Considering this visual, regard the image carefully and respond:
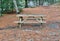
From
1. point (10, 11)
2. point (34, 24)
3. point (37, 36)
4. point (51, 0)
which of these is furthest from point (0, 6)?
point (51, 0)

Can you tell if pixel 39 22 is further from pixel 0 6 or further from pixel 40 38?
pixel 0 6

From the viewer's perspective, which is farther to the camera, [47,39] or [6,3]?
[6,3]

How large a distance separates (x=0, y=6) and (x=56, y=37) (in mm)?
9267

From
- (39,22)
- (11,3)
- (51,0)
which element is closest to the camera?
(39,22)

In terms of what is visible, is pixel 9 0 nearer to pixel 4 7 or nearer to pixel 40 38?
pixel 4 7


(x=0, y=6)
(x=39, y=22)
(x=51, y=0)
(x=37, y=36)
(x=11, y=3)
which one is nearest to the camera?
(x=37, y=36)

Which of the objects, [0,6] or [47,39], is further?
[0,6]

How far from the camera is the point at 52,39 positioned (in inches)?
306

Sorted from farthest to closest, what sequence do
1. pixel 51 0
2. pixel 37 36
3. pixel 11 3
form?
pixel 51 0
pixel 11 3
pixel 37 36

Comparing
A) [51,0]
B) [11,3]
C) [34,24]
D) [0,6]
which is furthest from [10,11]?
[51,0]

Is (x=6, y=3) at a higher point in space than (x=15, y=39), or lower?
higher

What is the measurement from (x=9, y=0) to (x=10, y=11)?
4.53ft

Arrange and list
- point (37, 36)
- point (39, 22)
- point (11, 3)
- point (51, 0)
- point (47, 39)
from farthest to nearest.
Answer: point (51, 0), point (11, 3), point (39, 22), point (37, 36), point (47, 39)

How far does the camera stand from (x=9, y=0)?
17312 millimetres
